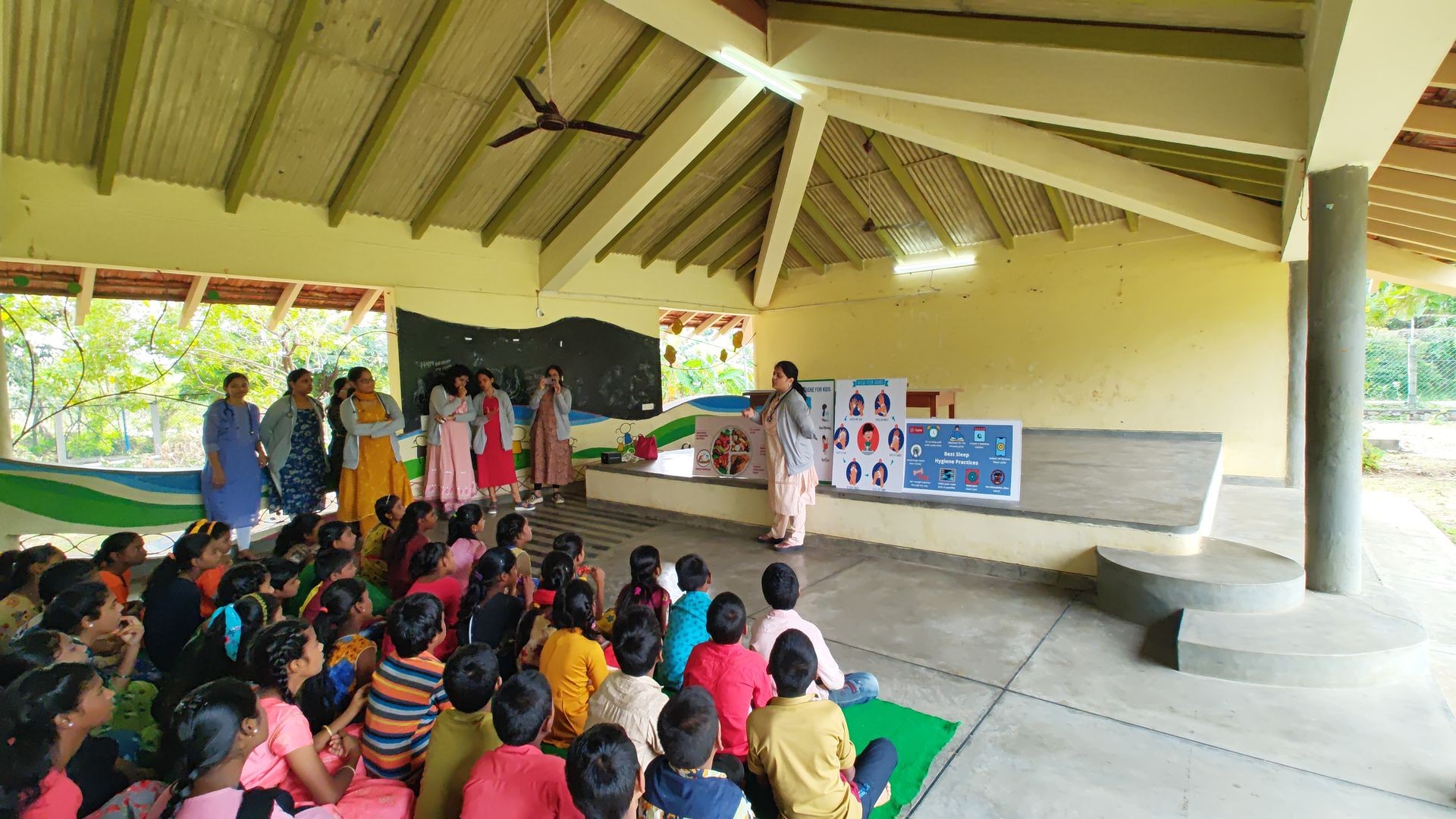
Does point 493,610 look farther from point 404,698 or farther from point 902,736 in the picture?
point 902,736

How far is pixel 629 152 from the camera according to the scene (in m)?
7.31

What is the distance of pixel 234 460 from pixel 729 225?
6.95m

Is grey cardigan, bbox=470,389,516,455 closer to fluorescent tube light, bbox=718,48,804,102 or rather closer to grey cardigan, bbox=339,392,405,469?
grey cardigan, bbox=339,392,405,469

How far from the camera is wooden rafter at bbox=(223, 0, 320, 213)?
4.53m

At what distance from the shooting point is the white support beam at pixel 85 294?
5844 millimetres

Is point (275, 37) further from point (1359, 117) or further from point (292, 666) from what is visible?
point (1359, 117)

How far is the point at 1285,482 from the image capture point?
748 centimetres

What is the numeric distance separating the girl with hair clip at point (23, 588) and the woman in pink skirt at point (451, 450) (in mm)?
4087

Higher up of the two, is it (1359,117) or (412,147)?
(412,147)

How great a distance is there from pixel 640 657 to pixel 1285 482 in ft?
28.9

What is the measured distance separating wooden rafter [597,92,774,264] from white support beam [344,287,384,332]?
2932mm

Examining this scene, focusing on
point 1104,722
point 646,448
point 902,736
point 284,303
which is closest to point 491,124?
point 284,303

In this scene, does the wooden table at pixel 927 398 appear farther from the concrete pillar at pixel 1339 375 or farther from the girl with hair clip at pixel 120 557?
the girl with hair clip at pixel 120 557

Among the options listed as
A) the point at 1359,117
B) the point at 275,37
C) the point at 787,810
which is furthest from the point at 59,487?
the point at 1359,117
